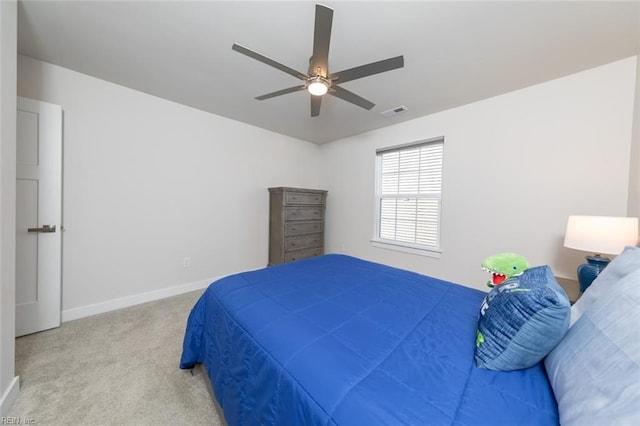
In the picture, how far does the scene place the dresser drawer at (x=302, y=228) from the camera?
11.5ft

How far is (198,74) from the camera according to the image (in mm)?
2170

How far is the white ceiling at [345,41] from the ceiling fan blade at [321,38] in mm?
286

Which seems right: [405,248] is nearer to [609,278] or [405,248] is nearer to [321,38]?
[609,278]

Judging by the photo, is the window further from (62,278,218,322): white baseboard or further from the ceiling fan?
(62,278,218,322): white baseboard

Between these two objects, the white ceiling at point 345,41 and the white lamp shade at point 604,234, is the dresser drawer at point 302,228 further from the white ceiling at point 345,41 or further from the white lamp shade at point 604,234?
the white lamp shade at point 604,234

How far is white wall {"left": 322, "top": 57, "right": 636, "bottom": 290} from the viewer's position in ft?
6.14

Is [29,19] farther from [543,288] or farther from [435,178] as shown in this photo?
[435,178]

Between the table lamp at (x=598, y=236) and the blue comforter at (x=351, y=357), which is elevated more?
the table lamp at (x=598, y=236)

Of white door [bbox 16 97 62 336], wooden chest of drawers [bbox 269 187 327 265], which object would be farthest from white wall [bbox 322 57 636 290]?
white door [bbox 16 97 62 336]

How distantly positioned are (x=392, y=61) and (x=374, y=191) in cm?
222

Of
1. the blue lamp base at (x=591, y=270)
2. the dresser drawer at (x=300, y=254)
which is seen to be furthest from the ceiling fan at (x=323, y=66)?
the dresser drawer at (x=300, y=254)

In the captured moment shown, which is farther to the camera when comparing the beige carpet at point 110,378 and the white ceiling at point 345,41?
the white ceiling at point 345,41

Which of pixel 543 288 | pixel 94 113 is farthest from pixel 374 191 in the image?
pixel 94 113

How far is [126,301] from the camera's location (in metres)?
2.50
